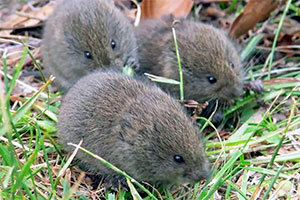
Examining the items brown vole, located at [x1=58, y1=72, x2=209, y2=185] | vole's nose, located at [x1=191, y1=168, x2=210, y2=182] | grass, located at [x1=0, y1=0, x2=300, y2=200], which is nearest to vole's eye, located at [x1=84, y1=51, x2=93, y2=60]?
grass, located at [x1=0, y1=0, x2=300, y2=200]

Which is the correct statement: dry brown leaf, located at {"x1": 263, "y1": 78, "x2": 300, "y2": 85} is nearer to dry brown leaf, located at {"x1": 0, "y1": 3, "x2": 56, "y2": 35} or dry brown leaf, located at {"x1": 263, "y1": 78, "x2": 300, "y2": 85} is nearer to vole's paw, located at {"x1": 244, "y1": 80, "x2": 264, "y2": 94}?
vole's paw, located at {"x1": 244, "y1": 80, "x2": 264, "y2": 94}

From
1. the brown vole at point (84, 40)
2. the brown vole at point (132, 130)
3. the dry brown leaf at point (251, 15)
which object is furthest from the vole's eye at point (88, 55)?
the dry brown leaf at point (251, 15)

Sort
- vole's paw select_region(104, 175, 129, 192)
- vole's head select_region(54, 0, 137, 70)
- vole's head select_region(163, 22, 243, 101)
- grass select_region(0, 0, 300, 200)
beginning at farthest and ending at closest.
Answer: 1. vole's head select_region(54, 0, 137, 70)
2. vole's head select_region(163, 22, 243, 101)
3. vole's paw select_region(104, 175, 129, 192)
4. grass select_region(0, 0, 300, 200)

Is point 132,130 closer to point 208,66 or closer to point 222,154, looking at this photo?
point 222,154

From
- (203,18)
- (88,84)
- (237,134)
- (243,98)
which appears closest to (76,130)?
(88,84)

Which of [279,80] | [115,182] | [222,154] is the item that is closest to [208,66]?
[279,80]

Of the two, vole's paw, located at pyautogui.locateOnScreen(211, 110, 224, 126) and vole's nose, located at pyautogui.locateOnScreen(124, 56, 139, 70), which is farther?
vole's nose, located at pyautogui.locateOnScreen(124, 56, 139, 70)

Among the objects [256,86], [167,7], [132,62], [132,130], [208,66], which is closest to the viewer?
[132,130]
